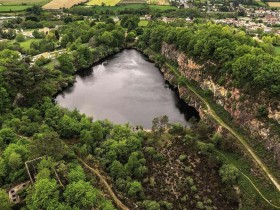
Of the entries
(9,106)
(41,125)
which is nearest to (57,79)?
(9,106)

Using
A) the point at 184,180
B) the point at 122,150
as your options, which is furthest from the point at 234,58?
the point at 122,150

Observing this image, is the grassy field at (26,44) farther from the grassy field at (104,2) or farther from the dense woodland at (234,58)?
the grassy field at (104,2)

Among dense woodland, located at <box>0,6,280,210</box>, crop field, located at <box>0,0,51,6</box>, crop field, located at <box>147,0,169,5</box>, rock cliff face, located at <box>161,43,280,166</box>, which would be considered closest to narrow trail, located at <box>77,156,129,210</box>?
dense woodland, located at <box>0,6,280,210</box>

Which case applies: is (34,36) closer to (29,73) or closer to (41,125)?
(29,73)

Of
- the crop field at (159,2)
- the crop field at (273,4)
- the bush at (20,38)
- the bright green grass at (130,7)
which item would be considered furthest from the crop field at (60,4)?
the crop field at (273,4)

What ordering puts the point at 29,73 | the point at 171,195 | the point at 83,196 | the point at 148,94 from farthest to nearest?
the point at 148,94
the point at 29,73
the point at 171,195
the point at 83,196

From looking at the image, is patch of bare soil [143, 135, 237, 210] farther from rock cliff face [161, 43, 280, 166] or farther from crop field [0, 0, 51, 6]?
crop field [0, 0, 51, 6]
